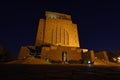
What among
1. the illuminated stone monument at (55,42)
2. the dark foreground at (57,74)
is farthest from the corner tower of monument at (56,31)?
the dark foreground at (57,74)

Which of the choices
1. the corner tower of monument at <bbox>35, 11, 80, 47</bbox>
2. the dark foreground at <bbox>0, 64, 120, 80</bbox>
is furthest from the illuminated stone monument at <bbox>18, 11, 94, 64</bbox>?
the dark foreground at <bbox>0, 64, 120, 80</bbox>

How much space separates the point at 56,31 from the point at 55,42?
16.1 ft

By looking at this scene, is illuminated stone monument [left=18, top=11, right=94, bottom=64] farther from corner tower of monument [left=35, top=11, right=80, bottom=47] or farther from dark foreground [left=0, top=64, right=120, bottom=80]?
dark foreground [left=0, top=64, right=120, bottom=80]

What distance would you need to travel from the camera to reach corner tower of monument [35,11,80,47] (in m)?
55.4

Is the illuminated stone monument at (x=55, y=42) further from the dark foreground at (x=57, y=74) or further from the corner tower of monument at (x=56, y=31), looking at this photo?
the dark foreground at (x=57, y=74)

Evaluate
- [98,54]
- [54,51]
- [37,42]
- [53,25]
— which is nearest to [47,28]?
[53,25]

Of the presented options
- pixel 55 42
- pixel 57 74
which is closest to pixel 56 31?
pixel 55 42

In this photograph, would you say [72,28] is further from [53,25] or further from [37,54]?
[37,54]

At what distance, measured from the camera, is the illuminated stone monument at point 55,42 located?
43.4 meters

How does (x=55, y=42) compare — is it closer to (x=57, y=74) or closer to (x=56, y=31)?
(x=56, y=31)

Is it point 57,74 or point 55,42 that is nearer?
point 57,74

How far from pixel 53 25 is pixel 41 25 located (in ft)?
16.7

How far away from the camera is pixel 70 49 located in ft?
148

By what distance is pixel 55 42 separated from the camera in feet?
181
